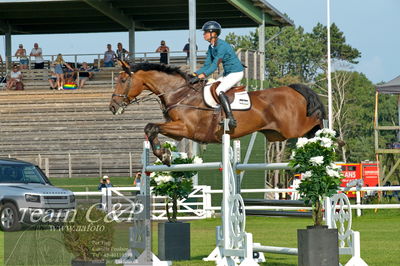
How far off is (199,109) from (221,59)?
29.7 inches

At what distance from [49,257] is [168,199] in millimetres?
4746

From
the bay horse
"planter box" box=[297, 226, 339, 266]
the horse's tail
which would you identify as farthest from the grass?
the horse's tail

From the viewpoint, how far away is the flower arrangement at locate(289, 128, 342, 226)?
1013 cm

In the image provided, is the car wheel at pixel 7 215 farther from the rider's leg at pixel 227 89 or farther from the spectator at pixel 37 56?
the spectator at pixel 37 56

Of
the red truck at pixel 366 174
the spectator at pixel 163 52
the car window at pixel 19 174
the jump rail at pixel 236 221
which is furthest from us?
the red truck at pixel 366 174

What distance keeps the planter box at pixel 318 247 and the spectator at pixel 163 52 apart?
82.6 ft

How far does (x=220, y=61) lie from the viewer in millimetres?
13094

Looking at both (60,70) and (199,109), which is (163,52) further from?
(199,109)

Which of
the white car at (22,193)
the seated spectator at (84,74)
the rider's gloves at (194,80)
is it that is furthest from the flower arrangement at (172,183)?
the seated spectator at (84,74)

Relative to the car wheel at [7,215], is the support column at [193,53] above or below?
above

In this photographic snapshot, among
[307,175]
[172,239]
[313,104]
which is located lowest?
[172,239]

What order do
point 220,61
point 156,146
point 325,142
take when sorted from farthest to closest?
point 220,61
point 156,146
point 325,142

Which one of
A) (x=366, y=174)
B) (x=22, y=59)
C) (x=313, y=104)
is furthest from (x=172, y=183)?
(x=366, y=174)

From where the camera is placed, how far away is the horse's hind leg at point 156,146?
12453 mm
